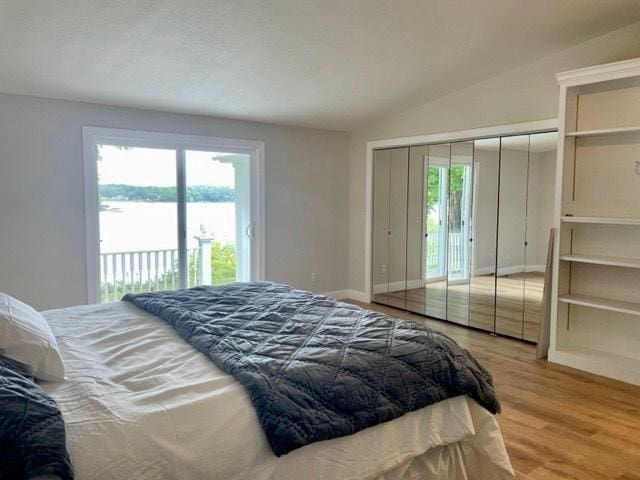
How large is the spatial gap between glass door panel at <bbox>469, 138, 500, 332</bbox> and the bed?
9.09ft

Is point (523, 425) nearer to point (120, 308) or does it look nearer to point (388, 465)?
point (388, 465)

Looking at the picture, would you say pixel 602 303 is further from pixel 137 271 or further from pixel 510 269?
pixel 137 271

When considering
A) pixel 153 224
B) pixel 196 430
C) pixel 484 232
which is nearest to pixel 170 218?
pixel 153 224

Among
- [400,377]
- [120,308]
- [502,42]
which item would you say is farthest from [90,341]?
[502,42]

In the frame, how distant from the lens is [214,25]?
3141 mm

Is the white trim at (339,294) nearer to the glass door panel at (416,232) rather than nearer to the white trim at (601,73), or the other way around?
the glass door panel at (416,232)

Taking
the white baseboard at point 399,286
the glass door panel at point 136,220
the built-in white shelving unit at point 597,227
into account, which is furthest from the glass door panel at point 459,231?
the glass door panel at point 136,220

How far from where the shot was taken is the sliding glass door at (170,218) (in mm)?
4457

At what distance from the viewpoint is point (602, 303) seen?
357 cm

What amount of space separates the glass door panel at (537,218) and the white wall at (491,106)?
11.7 inches

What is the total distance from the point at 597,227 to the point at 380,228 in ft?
8.25

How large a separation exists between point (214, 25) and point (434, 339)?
2431 millimetres

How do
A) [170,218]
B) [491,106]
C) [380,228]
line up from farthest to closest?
1. [380,228]
2. [170,218]
3. [491,106]

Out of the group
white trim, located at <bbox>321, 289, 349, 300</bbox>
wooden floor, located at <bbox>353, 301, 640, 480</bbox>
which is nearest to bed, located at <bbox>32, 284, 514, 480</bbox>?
wooden floor, located at <bbox>353, 301, 640, 480</bbox>
